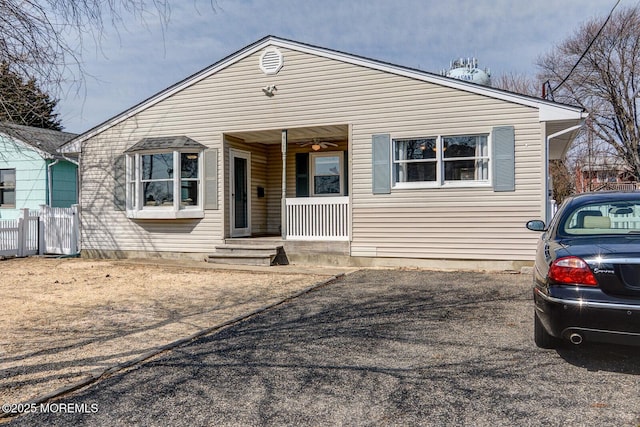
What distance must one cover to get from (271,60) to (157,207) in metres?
4.67

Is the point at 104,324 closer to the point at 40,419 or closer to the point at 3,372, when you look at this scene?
the point at 3,372

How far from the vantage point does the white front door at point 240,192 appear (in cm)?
1180

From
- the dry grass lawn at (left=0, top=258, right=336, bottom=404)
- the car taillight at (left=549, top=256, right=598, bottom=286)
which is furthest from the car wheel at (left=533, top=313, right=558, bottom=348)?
the dry grass lawn at (left=0, top=258, right=336, bottom=404)

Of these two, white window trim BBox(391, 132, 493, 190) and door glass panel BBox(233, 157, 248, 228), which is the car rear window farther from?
door glass panel BBox(233, 157, 248, 228)

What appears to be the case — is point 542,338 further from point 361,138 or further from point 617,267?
point 361,138

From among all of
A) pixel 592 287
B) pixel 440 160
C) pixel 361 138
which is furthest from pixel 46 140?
pixel 592 287

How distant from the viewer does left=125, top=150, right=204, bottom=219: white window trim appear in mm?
11430

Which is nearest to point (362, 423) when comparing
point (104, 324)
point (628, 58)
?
point (104, 324)

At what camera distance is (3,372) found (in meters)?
3.81

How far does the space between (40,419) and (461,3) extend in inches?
534

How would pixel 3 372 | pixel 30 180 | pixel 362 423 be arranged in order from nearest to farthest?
pixel 362 423, pixel 3 372, pixel 30 180

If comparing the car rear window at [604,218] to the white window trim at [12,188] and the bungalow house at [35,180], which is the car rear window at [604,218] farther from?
the white window trim at [12,188]

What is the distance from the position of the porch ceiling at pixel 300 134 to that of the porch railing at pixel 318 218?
1676 mm
